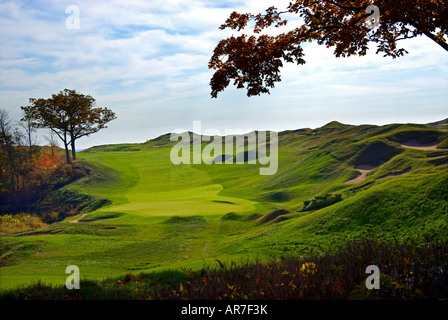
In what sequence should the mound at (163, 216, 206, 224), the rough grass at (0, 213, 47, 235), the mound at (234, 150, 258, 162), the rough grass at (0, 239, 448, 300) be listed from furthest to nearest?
the mound at (234, 150, 258, 162) → the rough grass at (0, 213, 47, 235) → the mound at (163, 216, 206, 224) → the rough grass at (0, 239, 448, 300)

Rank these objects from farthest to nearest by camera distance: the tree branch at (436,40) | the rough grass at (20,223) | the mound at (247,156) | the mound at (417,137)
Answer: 1. the mound at (247,156)
2. the mound at (417,137)
3. the rough grass at (20,223)
4. the tree branch at (436,40)

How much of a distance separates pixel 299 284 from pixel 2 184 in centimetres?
5611

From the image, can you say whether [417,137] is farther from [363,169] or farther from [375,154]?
[363,169]

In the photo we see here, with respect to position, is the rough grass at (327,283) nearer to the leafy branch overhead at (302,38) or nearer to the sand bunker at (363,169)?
the leafy branch overhead at (302,38)

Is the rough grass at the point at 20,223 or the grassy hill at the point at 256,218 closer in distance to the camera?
the grassy hill at the point at 256,218

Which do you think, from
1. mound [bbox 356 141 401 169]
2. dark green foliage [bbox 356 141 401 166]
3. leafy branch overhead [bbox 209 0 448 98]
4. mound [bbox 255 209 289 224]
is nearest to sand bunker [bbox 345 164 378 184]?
mound [bbox 356 141 401 169]

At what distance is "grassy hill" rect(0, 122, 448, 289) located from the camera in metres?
15.8

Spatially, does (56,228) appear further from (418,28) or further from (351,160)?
(351,160)

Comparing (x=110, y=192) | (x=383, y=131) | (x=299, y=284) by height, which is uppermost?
(x=383, y=131)

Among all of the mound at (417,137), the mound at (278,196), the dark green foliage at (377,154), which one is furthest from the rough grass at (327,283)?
the mound at (417,137)

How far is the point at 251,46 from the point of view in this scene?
12.1m

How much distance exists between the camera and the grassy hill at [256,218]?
15758 millimetres

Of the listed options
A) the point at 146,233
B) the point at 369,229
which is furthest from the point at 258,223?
the point at 369,229

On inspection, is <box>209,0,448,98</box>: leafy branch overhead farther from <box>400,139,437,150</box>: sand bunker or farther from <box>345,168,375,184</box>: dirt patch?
<box>400,139,437,150</box>: sand bunker
